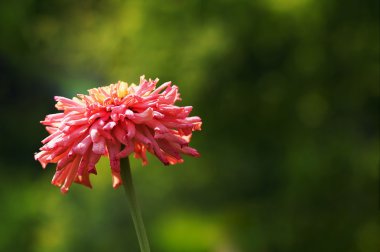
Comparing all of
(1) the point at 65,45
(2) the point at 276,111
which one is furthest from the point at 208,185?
(1) the point at 65,45

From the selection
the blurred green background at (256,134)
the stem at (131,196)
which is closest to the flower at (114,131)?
the stem at (131,196)

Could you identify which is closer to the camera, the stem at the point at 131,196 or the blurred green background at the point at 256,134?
the stem at the point at 131,196

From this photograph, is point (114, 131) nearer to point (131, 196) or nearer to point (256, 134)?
point (131, 196)

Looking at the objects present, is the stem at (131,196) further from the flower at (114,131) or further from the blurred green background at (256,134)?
the blurred green background at (256,134)

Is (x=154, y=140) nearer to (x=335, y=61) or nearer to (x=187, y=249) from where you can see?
(x=187, y=249)

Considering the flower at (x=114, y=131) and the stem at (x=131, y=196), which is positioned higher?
the flower at (x=114, y=131)

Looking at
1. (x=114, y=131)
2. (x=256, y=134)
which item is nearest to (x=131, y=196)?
(x=114, y=131)

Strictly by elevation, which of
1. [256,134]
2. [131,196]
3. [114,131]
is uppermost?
[256,134]
